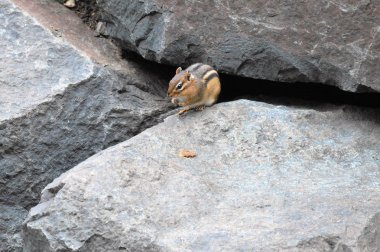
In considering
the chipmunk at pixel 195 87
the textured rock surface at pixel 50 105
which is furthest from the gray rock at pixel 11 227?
the chipmunk at pixel 195 87

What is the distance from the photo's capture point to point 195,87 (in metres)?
6.11

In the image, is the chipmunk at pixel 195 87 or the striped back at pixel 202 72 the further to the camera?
the striped back at pixel 202 72

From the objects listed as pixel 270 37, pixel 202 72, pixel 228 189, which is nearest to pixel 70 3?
pixel 202 72

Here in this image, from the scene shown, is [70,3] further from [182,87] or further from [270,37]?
[270,37]

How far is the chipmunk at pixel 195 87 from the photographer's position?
603 centimetres

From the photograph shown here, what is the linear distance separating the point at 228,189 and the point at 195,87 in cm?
99

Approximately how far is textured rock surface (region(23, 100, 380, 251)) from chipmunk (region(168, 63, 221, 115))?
0.11m

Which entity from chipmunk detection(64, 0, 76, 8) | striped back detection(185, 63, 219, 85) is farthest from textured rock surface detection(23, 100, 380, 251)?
chipmunk detection(64, 0, 76, 8)

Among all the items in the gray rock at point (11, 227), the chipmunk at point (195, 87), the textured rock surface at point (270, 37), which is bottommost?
the gray rock at point (11, 227)

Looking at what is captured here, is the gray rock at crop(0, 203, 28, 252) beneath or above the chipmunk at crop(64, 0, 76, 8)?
beneath

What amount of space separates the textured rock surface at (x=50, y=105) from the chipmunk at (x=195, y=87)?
0.54 metres

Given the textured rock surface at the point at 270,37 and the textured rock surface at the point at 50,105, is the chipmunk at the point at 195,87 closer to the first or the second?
the textured rock surface at the point at 270,37

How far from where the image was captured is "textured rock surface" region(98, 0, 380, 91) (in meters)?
6.07

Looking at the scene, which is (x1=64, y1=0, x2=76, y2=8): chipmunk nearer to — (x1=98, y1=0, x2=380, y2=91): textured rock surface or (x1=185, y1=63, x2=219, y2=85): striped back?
(x1=98, y1=0, x2=380, y2=91): textured rock surface
